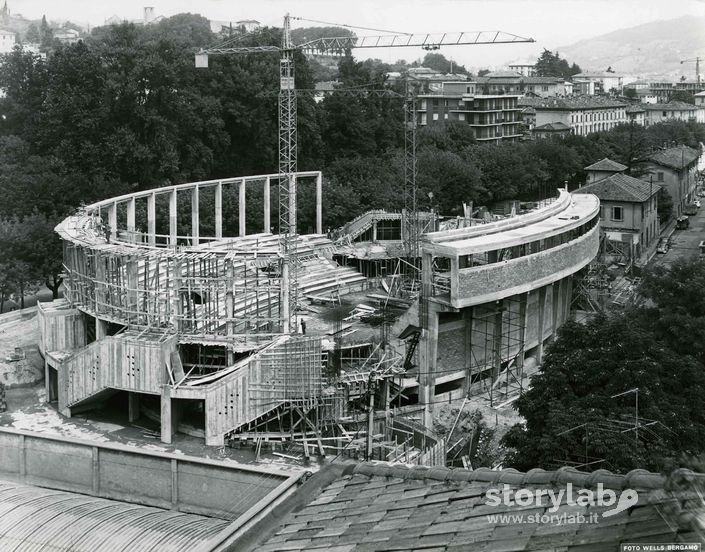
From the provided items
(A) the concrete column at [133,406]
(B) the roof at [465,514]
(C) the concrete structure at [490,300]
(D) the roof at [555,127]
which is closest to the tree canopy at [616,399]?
(C) the concrete structure at [490,300]

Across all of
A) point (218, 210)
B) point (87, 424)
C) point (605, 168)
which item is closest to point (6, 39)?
point (605, 168)

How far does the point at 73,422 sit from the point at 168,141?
43.7 metres

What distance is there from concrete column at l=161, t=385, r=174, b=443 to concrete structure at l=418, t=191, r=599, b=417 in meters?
13.8

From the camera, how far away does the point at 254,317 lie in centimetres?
4191

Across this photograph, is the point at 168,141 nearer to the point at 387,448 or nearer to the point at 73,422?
the point at 73,422

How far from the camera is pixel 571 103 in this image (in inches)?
5507

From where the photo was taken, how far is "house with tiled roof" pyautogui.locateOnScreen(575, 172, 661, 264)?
7981 cm

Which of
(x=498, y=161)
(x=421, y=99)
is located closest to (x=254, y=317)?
(x=498, y=161)

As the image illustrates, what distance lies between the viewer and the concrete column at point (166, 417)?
38344 millimetres

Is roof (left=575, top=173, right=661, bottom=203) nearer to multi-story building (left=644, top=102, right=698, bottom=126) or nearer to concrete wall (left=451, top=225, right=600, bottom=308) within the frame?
concrete wall (left=451, top=225, right=600, bottom=308)

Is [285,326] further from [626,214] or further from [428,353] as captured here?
[626,214]

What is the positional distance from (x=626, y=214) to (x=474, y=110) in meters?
52.5

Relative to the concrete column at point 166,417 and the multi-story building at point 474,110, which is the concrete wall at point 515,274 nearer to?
the concrete column at point 166,417

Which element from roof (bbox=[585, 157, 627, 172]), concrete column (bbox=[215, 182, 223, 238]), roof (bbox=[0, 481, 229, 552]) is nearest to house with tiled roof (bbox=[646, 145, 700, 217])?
roof (bbox=[585, 157, 627, 172])
